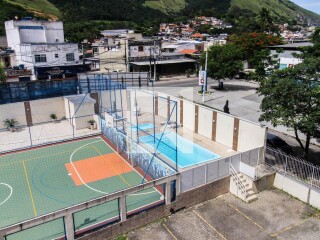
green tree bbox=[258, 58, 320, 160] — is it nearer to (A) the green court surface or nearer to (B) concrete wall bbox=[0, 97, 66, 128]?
(A) the green court surface

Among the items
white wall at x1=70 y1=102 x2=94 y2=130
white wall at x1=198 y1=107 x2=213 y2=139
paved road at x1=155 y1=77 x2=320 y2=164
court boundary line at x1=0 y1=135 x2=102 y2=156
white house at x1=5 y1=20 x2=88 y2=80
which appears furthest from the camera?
white house at x1=5 y1=20 x2=88 y2=80

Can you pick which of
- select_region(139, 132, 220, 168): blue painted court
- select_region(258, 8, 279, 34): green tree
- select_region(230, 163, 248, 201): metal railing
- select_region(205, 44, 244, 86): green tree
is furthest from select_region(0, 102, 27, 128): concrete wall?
select_region(258, 8, 279, 34): green tree

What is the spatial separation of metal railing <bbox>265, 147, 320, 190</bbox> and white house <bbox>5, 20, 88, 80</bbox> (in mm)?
36903

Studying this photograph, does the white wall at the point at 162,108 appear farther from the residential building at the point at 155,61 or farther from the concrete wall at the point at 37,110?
the residential building at the point at 155,61

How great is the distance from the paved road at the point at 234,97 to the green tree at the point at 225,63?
2.46 meters

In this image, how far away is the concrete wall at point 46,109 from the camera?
26219mm

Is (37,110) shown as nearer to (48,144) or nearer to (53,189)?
(48,144)

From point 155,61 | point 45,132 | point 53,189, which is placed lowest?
point 53,189

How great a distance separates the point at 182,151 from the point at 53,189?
9.27 meters

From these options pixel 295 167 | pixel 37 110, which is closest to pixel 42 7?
pixel 37 110

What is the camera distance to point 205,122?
22.3 metres

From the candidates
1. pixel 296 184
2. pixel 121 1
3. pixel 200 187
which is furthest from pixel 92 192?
pixel 121 1

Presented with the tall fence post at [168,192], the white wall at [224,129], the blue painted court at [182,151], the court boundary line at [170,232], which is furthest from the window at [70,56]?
the court boundary line at [170,232]

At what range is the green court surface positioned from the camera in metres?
12.8
